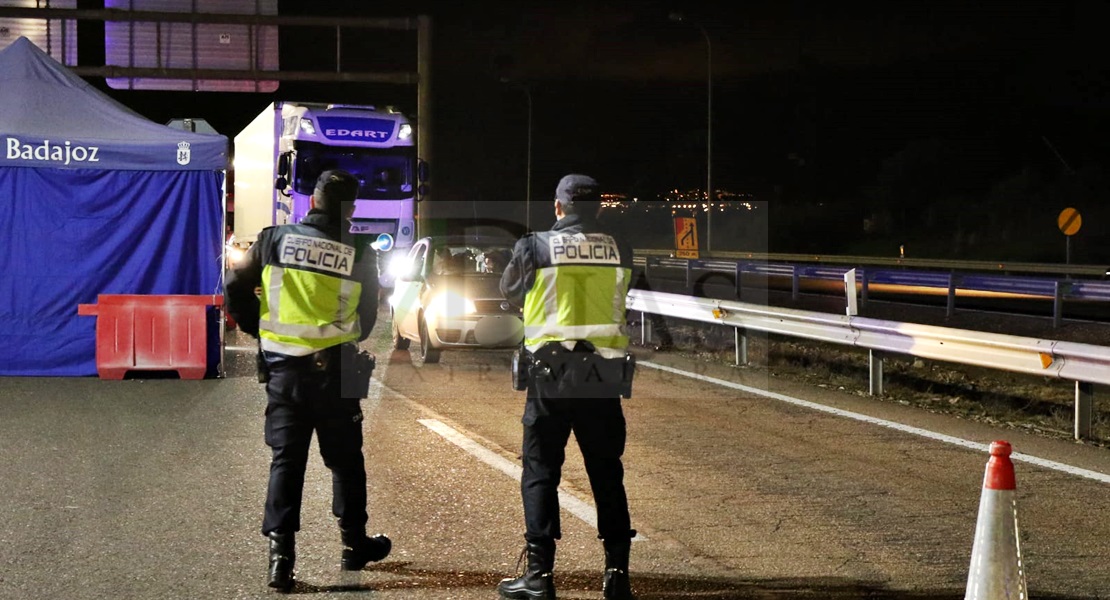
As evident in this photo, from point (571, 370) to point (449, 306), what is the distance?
989 centimetres

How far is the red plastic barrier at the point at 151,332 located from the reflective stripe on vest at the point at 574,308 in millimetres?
8936

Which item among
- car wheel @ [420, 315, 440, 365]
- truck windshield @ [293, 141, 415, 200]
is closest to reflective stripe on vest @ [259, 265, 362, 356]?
car wheel @ [420, 315, 440, 365]

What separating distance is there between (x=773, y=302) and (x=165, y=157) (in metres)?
17.9

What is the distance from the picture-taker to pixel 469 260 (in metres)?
16.8

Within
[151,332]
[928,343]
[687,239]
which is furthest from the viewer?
[687,239]

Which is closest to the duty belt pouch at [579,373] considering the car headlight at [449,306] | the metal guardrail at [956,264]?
the car headlight at [449,306]

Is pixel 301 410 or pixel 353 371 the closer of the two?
pixel 301 410

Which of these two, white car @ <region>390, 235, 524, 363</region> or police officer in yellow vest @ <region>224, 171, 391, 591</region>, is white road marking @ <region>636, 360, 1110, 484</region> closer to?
white car @ <region>390, 235, 524, 363</region>

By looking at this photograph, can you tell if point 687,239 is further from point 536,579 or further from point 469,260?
point 536,579

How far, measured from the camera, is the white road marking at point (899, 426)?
8.78m

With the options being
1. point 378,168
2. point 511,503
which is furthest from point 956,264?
point 511,503

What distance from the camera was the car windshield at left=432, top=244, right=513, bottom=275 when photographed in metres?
16.2

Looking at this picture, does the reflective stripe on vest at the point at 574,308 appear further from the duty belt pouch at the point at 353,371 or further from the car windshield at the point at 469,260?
the car windshield at the point at 469,260

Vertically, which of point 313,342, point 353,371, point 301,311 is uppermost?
point 301,311
